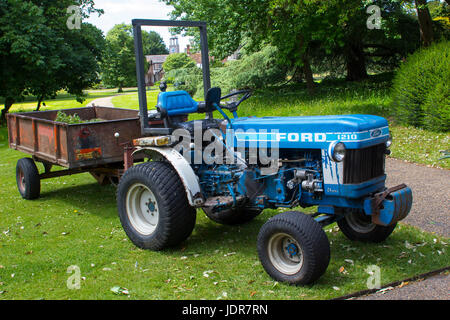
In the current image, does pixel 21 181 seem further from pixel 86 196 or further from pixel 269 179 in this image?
pixel 269 179

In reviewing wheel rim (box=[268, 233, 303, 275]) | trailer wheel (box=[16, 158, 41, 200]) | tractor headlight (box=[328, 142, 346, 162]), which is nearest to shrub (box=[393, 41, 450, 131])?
tractor headlight (box=[328, 142, 346, 162])

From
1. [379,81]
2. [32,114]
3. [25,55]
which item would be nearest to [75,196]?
[32,114]

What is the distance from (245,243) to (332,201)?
1301 millimetres

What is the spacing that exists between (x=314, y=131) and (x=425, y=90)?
751 cm

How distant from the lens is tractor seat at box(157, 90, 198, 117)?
5.24 metres

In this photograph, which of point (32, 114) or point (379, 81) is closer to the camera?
point (32, 114)

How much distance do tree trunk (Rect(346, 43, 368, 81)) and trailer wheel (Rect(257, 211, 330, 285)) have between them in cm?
1589

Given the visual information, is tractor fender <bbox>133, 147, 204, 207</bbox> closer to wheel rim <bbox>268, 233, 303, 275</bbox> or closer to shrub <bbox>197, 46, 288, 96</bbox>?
wheel rim <bbox>268, 233, 303, 275</bbox>

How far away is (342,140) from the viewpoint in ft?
13.8

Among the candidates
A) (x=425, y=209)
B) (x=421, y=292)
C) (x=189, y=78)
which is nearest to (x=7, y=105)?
(x=189, y=78)

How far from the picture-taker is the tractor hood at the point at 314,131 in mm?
4191

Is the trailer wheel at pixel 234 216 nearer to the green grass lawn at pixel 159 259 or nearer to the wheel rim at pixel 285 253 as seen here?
the green grass lawn at pixel 159 259

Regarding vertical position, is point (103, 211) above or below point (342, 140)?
below

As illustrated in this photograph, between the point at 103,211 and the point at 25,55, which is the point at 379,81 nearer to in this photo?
the point at 25,55
